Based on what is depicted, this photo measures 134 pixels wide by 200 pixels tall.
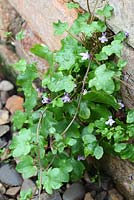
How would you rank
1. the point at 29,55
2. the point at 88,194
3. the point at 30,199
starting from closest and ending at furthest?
the point at 30,199 < the point at 88,194 < the point at 29,55

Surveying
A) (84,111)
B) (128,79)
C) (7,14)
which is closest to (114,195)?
(84,111)

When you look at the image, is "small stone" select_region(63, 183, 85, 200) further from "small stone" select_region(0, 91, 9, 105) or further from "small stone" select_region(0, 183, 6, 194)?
"small stone" select_region(0, 91, 9, 105)

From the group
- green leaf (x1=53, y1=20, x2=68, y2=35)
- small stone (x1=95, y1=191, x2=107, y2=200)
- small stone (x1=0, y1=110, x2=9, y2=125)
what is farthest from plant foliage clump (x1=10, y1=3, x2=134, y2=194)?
small stone (x1=0, y1=110, x2=9, y2=125)

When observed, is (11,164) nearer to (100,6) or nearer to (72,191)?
(72,191)

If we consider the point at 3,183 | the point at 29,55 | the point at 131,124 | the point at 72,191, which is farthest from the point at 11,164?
the point at 131,124

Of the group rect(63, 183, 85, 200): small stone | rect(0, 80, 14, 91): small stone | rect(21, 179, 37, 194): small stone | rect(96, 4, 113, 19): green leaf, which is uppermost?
rect(96, 4, 113, 19): green leaf

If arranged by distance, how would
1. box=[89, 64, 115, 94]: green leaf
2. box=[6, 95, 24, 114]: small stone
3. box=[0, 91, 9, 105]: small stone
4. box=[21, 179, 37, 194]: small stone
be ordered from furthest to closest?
box=[0, 91, 9, 105]: small stone
box=[6, 95, 24, 114]: small stone
box=[21, 179, 37, 194]: small stone
box=[89, 64, 115, 94]: green leaf

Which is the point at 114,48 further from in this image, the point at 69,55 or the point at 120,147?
the point at 120,147
